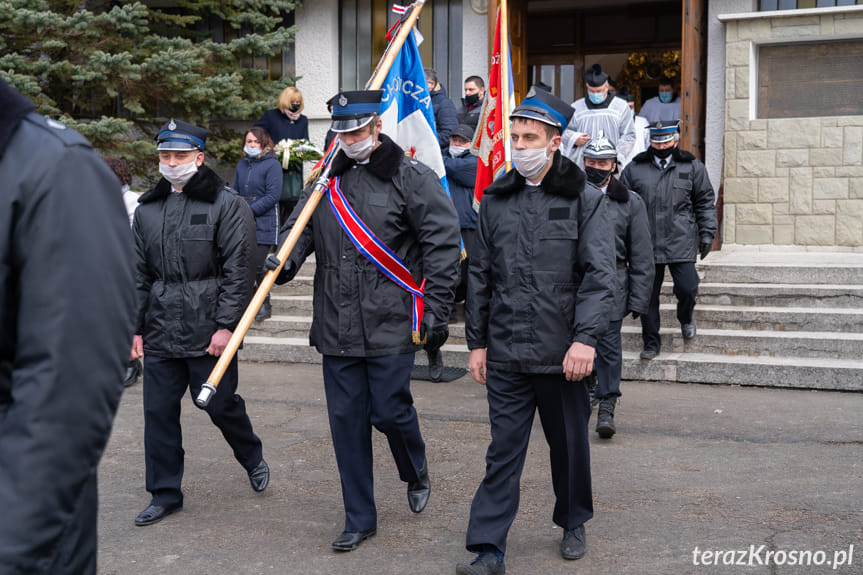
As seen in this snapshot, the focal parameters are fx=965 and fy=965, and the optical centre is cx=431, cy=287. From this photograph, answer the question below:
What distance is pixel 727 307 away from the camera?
31.0 ft

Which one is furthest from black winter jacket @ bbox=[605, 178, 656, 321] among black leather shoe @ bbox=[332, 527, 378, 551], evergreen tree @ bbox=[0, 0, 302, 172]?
evergreen tree @ bbox=[0, 0, 302, 172]

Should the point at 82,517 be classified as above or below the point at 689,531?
above

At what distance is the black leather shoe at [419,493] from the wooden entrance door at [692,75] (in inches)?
286

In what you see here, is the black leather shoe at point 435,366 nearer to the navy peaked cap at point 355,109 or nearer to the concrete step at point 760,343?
the concrete step at point 760,343

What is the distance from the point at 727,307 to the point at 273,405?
4.51 m

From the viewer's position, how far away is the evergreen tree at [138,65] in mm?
11273

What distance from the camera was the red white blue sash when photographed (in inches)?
190

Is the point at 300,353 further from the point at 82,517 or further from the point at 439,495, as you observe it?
the point at 82,517

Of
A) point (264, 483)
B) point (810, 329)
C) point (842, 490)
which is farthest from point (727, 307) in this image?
point (264, 483)

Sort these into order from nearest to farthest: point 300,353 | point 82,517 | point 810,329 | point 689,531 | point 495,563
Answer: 1. point 82,517
2. point 495,563
3. point 689,531
4. point 810,329
5. point 300,353

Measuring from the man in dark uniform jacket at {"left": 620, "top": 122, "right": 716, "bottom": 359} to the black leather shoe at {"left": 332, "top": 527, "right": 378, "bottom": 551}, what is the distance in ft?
14.9

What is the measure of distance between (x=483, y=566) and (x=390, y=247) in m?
1.62

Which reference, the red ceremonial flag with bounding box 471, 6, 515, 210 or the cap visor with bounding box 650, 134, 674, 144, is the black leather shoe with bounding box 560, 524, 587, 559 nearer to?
the red ceremonial flag with bounding box 471, 6, 515, 210

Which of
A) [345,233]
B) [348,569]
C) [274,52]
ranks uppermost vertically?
Result: [274,52]
